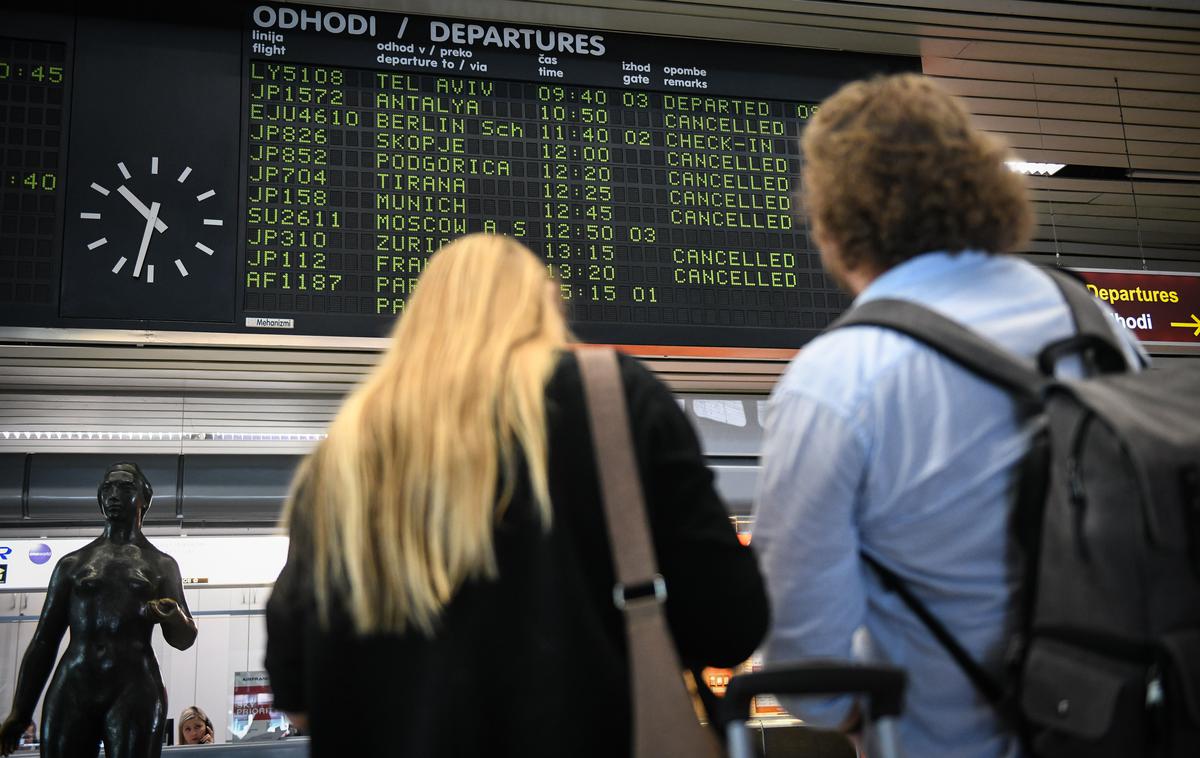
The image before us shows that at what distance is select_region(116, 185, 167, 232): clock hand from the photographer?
4.35 m

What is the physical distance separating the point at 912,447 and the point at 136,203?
12.0 feet

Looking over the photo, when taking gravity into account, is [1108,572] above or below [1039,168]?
below

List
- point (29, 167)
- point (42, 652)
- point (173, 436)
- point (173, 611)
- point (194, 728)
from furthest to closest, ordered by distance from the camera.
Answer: point (194, 728) → point (173, 436) → point (173, 611) → point (42, 652) → point (29, 167)

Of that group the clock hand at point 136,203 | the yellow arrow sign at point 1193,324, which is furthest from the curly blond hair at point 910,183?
the yellow arrow sign at point 1193,324

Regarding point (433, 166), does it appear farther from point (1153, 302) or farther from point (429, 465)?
point (1153, 302)

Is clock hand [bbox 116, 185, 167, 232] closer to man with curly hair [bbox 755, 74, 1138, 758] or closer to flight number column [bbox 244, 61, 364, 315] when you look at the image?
flight number column [bbox 244, 61, 364, 315]

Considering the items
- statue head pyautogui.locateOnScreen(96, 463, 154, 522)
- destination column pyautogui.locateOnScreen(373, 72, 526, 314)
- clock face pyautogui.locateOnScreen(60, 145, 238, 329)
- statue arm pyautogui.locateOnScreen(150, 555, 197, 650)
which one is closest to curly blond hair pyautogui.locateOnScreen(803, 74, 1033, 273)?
destination column pyautogui.locateOnScreen(373, 72, 526, 314)

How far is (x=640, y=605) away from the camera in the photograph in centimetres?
150

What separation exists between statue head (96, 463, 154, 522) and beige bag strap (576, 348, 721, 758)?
420cm

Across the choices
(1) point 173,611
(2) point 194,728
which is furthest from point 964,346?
(2) point 194,728

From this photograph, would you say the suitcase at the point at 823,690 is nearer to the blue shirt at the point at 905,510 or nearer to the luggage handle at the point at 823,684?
the luggage handle at the point at 823,684

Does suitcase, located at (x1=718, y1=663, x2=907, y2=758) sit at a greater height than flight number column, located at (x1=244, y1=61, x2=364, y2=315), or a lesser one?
lesser

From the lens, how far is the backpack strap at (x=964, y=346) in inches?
59.6

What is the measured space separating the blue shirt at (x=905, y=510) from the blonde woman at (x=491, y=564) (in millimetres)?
99
